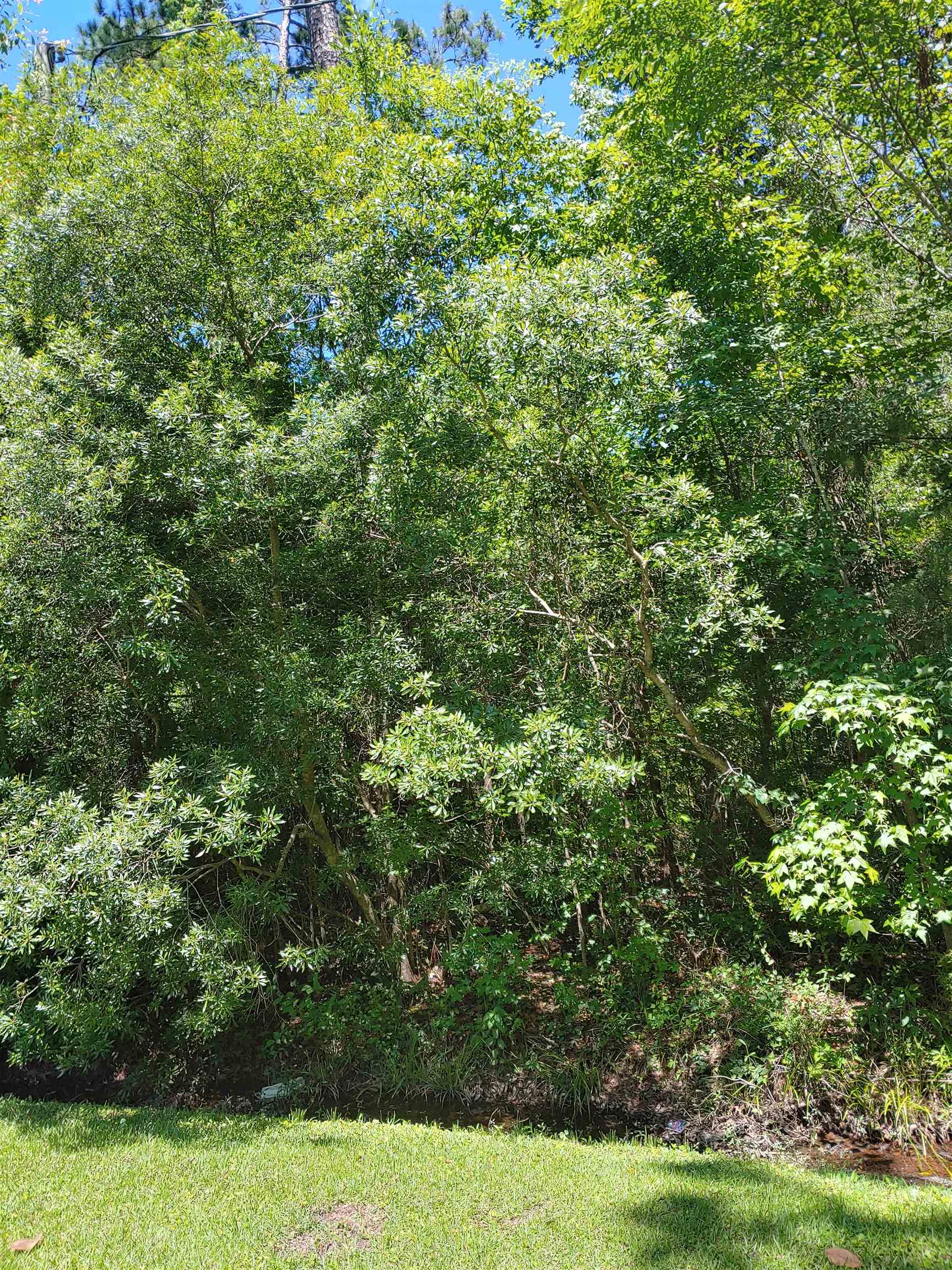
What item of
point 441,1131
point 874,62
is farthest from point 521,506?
point 441,1131

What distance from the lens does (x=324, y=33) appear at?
11.9 m

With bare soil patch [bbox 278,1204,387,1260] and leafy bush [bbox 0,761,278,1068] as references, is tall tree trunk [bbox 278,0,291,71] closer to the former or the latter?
leafy bush [bbox 0,761,278,1068]

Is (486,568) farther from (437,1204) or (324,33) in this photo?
(324,33)

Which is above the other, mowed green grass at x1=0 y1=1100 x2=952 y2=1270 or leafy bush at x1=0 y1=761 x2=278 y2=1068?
leafy bush at x1=0 y1=761 x2=278 y2=1068

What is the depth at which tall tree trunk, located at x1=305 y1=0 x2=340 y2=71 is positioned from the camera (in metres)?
11.6

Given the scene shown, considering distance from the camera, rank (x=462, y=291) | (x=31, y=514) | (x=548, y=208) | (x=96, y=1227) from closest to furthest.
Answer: (x=96, y=1227) < (x=31, y=514) < (x=462, y=291) < (x=548, y=208)

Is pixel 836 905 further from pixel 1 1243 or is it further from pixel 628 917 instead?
pixel 1 1243

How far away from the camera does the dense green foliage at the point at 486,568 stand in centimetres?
578

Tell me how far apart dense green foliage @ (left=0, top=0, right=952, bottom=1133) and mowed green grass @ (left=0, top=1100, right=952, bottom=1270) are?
1.30 metres

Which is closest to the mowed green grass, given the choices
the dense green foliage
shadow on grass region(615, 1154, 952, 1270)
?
shadow on grass region(615, 1154, 952, 1270)

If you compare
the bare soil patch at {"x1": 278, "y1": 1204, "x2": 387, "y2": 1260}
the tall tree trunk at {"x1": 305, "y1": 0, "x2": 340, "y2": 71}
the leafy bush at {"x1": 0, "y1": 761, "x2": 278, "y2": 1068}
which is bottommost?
the bare soil patch at {"x1": 278, "y1": 1204, "x2": 387, "y2": 1260}

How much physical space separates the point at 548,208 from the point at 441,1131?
8.34 metres

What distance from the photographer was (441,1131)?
18.3ft

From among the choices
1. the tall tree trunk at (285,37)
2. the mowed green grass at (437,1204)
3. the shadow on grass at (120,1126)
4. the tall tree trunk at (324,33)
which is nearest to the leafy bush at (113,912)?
the shadow on grass at (120,1126)
